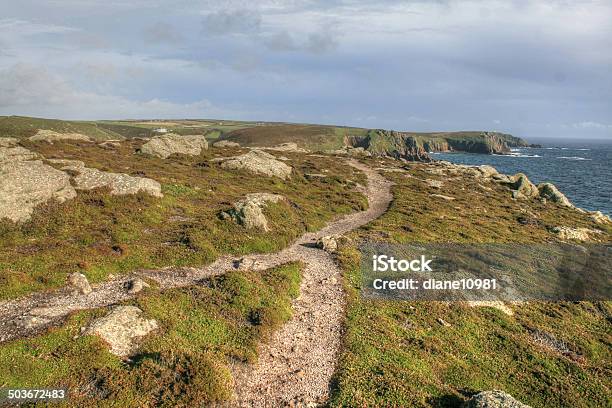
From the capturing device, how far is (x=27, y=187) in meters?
34.0

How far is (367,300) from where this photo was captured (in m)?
27.3

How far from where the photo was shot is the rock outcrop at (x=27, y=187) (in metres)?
31.6

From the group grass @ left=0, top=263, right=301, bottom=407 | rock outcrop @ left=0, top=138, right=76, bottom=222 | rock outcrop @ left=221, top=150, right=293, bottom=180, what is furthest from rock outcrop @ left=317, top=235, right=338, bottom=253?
rock outcrop @ left=221, top=150, right=293, bottom=180

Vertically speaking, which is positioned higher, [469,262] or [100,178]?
[100,178]

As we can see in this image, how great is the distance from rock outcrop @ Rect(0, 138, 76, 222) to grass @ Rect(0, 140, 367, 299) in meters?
0.89

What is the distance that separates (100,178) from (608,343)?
149ft

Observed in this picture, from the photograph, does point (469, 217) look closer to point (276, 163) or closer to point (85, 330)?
point (276, 163)

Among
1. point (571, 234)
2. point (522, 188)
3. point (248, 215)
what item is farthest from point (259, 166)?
point (522, 188)

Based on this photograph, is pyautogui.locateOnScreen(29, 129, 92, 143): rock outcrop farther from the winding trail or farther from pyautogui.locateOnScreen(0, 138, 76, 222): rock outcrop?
the winding trail

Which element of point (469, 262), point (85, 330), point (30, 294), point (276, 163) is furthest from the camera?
point (276, 163)

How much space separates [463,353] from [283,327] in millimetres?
10704

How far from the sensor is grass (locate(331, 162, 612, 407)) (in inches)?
727

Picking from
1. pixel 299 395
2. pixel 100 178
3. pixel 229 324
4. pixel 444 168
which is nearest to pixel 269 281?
pixel 229 324

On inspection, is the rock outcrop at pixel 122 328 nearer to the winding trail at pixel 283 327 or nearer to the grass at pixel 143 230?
the winding trail at pixel 283 327
